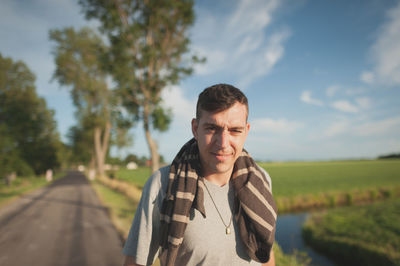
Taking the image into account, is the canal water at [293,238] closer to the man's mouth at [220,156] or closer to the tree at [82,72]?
the man's mouth at [220,156]

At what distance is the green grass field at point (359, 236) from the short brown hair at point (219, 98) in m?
7.70

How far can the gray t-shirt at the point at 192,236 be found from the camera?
136cm

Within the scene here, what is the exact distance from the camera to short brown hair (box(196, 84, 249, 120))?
1.47 meters

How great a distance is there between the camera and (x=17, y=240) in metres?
5.31

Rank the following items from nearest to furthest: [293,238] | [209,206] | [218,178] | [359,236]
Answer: [209,206] → [218,178] → [359,236] → [293,238]

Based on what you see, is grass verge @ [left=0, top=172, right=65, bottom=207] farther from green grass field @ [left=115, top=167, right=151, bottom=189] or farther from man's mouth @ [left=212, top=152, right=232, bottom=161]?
man's mouth @ [left=212, top=152, right=232, bottom=161]

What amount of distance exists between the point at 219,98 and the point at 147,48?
347 inches

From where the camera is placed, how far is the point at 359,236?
773 cm

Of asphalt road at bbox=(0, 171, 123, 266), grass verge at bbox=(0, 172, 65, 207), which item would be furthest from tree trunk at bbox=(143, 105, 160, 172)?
grass verge at bbox=(0, 172, 65, 207)

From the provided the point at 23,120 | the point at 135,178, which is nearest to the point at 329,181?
the point at 135,178

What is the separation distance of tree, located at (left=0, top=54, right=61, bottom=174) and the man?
16.0m

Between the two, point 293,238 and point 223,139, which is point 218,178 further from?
point 293,238

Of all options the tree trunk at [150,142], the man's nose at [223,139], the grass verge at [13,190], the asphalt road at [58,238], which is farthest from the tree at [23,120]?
the man's nose at [223,139]

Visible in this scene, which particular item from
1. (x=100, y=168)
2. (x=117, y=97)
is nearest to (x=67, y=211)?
(x=117, y=97)
